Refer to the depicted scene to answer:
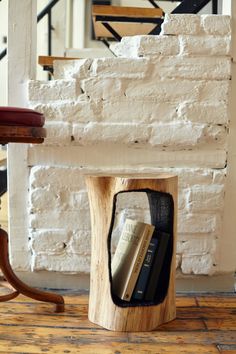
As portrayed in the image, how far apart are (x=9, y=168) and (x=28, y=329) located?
60 cm

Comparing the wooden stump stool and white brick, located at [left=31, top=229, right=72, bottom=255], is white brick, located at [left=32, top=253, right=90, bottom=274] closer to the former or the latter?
white brick, located at [left=31, top=229, right=72, bottom=255]

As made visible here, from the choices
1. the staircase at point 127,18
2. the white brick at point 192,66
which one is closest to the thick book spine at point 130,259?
the white brick at point 192,66

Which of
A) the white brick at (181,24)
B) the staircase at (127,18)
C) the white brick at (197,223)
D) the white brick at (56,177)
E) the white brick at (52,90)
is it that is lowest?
the white brick at (197,223)

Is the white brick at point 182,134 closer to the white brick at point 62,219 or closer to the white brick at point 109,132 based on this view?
the white brick at point 109,132

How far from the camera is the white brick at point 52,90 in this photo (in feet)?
5.23

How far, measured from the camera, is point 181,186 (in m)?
1.61

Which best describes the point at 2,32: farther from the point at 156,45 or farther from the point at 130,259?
the point at 130,259

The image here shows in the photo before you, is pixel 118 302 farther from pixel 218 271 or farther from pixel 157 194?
pixel 218 271

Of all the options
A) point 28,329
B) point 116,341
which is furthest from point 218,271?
point 28,329

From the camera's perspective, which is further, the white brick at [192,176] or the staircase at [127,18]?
the staircase at [127,18]

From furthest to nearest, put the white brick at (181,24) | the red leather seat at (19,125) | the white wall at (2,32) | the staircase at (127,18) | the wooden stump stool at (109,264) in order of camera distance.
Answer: the white wall at (2,32) < the staircase at (127,18) < the white brick at (181,24) < the wooden stump stool at (109,264) < the red leather seat at (19,125)

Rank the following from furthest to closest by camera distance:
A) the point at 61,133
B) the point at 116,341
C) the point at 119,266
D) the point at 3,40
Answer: the point at 3,40, the point at 61,133, the point at 119,266, the point at 116,341

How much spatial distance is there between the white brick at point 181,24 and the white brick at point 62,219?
741 mm

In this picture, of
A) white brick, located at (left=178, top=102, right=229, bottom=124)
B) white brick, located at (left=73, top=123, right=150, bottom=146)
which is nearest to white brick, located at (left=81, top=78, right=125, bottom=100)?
white brick, located at (left=73, top=123, right=150, bottom=146)
